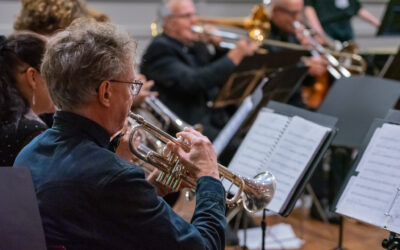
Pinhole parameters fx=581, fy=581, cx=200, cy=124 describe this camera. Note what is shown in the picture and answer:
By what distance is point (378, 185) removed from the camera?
80.9 inches

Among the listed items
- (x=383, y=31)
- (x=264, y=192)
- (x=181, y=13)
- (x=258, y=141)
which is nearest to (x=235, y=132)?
(x=258, y=141)

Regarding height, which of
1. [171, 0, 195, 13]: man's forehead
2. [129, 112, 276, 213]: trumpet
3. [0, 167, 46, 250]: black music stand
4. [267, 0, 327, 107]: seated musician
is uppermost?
[267, 0, 327, 107]: seated musician

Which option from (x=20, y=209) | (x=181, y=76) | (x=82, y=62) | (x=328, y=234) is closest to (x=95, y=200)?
(x=20, y=209)

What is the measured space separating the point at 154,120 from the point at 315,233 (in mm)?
1437

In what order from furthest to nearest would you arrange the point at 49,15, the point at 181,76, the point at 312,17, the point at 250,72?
the point at 312,17
the point at 181,76
the point at 250,72
the point at 49,15

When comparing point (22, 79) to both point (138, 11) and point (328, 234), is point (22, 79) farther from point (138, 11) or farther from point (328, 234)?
point (138, 11)

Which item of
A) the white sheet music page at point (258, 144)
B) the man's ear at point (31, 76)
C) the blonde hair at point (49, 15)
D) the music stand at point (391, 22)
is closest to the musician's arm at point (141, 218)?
the white sheet music page at point (258, 144)

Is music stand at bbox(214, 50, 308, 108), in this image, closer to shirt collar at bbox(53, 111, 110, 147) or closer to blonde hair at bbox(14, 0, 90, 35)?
blonde hair at bbox(14, 0, 90, 35)

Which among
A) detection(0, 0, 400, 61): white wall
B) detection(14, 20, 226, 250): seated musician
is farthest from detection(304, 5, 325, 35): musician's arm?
detection(14, 20, 226, 250): seated musician

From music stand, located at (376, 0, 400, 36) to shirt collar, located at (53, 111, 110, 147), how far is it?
132 inches

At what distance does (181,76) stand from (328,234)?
146cm

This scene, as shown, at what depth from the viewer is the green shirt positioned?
17.6ft

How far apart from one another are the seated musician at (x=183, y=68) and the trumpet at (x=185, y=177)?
5.77 ft

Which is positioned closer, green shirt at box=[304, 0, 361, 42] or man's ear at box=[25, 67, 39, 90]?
man's ear at box=[25, 67, 39, 90]
